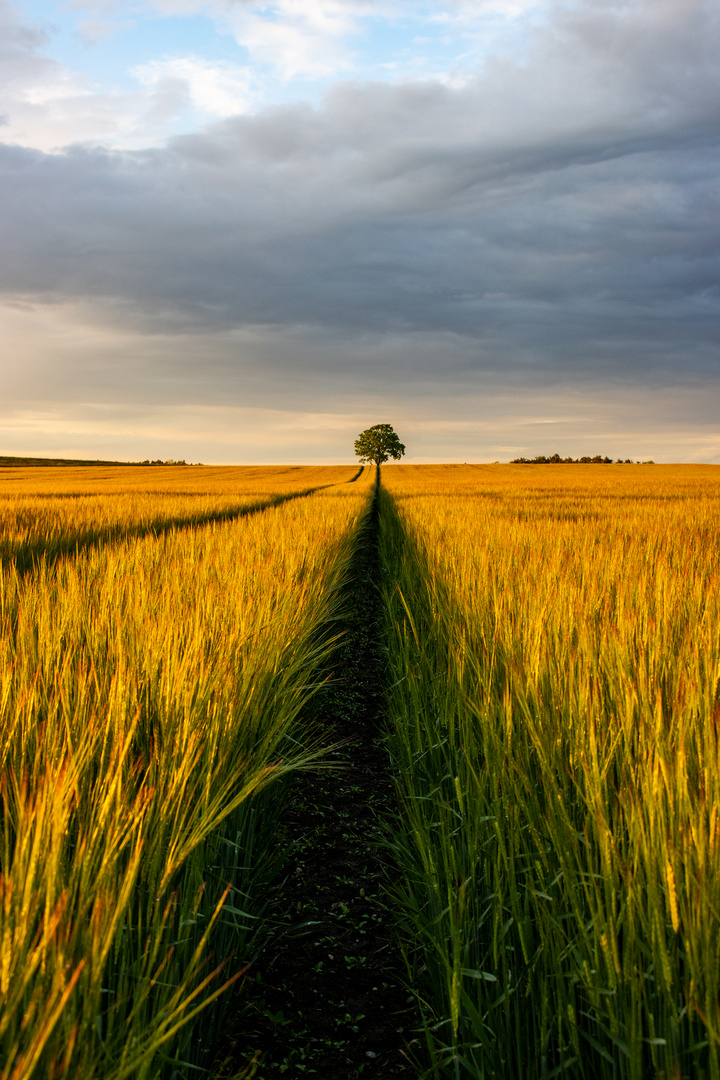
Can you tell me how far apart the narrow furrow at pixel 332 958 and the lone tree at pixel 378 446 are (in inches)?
2781

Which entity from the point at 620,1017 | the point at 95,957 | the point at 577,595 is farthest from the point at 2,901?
the point at 577,595

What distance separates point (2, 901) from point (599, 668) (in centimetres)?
148

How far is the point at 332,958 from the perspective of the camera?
1.58 metres

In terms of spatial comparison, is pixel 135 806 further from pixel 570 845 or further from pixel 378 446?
pixel 378 446

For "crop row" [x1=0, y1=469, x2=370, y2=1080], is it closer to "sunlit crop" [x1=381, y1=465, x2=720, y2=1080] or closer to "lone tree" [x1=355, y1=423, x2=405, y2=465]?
"sunlit crop" [x1=381, y1=465, x2=720, y2=1080]

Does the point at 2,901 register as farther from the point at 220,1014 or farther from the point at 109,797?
the point at 220,1014

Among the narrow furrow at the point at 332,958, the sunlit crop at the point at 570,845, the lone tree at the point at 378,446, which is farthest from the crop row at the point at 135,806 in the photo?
the lone tree at the point at 378,446

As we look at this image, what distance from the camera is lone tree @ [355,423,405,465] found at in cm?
7238

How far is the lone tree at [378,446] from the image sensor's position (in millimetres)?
72375

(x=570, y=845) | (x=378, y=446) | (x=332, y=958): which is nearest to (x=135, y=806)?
(x=570, y=845)

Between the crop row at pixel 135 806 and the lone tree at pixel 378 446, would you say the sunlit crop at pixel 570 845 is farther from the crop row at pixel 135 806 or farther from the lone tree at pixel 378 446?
the lone tree at pixel 378 446

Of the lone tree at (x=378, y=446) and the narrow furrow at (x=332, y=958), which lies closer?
the narrow furrow at (x=332, y=958)

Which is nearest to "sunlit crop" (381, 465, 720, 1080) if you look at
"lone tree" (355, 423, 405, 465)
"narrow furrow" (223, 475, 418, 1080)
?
"narrow furrow" (223, 475, 418, 1080)

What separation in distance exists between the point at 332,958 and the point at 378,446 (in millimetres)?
71703
